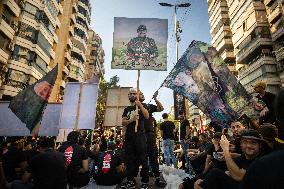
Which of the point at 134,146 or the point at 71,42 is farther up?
the point at 71,42

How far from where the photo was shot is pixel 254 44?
120 feet

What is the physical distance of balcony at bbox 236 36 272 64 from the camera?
115 ft

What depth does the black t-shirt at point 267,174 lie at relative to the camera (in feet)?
3.82

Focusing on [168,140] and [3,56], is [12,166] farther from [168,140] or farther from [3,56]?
[3,56]

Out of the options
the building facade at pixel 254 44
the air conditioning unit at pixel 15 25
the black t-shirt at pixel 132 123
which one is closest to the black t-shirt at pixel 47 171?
the black t-shirt at pixel 132 123

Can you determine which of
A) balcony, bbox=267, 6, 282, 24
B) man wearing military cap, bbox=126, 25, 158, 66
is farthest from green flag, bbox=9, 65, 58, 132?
balcony, bbox=267, 6, 282, 24

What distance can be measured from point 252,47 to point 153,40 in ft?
113

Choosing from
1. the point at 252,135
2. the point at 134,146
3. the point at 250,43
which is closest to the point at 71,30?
the point at 250,43

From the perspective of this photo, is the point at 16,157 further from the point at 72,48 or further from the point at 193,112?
the point at 193,112

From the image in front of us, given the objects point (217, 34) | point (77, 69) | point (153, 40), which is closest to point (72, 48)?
point (77, 69)

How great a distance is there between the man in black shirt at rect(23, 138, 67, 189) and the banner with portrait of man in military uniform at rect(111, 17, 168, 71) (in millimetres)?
2885

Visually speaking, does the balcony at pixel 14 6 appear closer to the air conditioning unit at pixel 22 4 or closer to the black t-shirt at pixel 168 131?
the air conditioning unit at pixel 22 4

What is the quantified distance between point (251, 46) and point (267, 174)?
40.1 m

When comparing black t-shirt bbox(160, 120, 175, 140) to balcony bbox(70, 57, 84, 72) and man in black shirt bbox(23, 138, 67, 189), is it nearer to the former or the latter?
man in black shirt bbox(23, 138, 67, 189)
